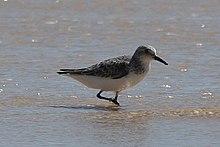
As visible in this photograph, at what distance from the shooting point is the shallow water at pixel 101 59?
736 centimetres

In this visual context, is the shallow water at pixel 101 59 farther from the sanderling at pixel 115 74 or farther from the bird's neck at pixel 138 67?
the bird's neck at pixel 138 67

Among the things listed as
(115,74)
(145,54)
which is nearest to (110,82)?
(115,74)

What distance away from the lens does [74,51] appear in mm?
11094

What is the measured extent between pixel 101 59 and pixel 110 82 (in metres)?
1.77

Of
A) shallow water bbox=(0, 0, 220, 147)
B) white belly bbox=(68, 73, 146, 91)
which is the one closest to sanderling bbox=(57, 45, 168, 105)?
white belly bbox=(68, 73, 146, 91)

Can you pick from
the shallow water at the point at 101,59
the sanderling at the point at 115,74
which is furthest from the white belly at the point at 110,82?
the shallow water at the point at 101,59

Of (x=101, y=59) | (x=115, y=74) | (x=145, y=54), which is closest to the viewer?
(x=115, y=74)

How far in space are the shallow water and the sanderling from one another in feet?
0.63

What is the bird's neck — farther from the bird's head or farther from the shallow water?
the shallow water

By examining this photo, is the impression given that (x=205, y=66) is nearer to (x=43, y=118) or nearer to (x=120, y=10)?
(x=43, y=118)

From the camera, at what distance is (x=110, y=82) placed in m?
8.83

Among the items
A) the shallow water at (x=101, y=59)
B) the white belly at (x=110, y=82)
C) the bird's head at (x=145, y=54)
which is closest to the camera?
the shallow water at (x=101, y=59)

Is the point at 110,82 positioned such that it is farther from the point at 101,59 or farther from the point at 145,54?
the point at 101,59

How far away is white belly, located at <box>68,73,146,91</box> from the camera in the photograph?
346 inches
